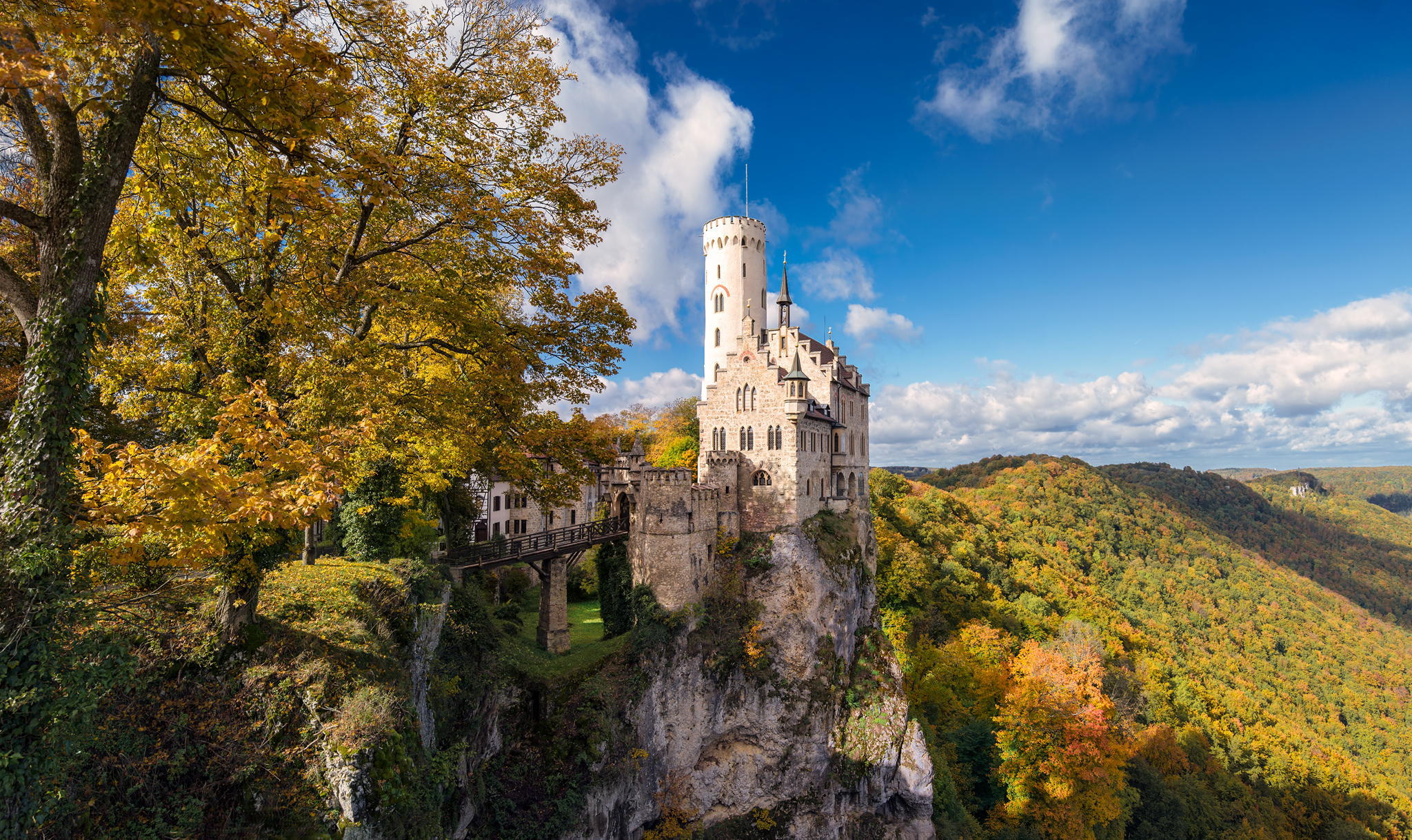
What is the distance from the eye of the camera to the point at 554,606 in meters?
25.7

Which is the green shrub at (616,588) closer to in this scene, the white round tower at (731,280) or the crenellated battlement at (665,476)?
the crenellated battlement at (665,476)

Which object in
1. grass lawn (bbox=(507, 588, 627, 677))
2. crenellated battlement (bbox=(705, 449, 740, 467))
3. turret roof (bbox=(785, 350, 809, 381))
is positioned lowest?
grass lawn (bbox=(507, 588, 627, 677))

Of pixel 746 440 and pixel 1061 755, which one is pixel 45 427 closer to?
pixel 746 440

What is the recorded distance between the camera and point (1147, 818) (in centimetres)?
4291

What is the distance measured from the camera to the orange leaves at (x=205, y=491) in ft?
22.0

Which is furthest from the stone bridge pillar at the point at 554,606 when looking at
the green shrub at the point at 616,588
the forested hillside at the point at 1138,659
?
the forested hillside at the point at 1138,659

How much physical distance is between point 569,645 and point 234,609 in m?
18.0

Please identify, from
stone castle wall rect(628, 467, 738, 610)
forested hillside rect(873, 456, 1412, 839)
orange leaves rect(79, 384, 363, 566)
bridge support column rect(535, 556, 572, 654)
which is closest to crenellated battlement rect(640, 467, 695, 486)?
stone castle wall rect(628, 467, 738, 610)

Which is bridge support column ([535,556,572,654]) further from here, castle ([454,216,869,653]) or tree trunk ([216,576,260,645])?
tree trunk ([216,576,260,645])

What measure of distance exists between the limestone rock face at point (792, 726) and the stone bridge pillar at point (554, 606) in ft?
14.1

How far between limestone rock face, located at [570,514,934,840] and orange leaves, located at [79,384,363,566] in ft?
69.6

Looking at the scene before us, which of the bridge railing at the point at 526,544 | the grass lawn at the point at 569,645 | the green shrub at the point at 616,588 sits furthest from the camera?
the green shrub at the point at 616,588

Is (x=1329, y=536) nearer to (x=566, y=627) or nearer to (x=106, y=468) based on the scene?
(x=566, y=627)

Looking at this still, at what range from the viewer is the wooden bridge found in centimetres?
2358
